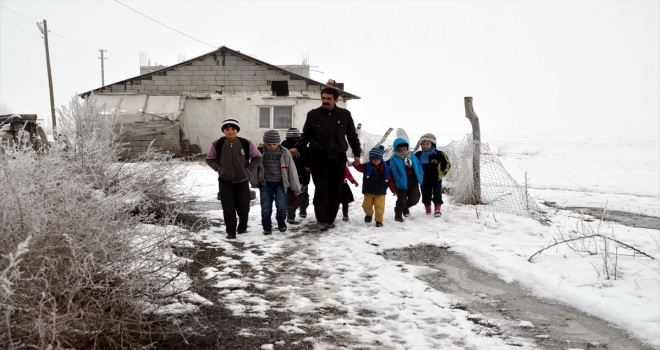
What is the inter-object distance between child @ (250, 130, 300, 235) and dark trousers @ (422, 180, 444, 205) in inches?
93.1

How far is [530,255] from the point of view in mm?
6453

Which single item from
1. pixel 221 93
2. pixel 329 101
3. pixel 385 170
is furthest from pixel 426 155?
pixel 221 93

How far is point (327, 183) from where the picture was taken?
26.2ft

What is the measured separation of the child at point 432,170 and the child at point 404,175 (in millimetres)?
287

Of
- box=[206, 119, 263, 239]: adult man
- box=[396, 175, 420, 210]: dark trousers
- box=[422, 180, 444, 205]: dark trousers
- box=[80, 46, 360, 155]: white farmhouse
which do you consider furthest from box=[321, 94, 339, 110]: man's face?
box=[80, 46, 360, 155]: white farmhouse

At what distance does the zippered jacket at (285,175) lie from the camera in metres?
7.77

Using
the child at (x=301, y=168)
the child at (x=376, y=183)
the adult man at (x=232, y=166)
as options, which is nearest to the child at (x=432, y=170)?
the child at (x=376, y=183)

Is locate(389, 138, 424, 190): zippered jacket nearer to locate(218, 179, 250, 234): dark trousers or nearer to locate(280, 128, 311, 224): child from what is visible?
locate(280, 128, 311, 224): child

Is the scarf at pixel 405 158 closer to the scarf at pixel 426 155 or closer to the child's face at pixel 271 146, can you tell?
the scarf at pixel 426 155

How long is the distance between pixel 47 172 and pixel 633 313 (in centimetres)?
463

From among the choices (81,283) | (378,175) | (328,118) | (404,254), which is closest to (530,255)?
(404,254)

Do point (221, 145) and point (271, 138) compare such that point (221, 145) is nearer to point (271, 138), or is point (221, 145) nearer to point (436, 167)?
point (271, 138)

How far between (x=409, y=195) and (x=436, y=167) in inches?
27.2

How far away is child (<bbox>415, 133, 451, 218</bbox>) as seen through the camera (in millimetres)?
8992
